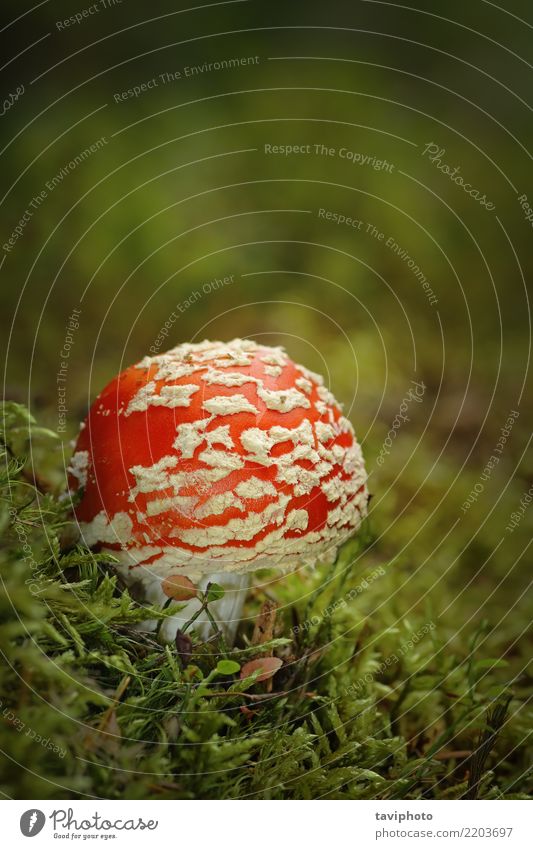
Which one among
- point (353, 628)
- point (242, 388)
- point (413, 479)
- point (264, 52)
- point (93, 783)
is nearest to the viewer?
point (93, 783)

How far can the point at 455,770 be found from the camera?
1.24 m

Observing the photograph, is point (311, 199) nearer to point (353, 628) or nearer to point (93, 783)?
point (353, 628)

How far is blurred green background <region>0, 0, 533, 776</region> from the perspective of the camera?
5.42ft

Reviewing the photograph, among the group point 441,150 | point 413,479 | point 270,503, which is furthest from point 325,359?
point 270,503

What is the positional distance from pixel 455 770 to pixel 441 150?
6.16ft
